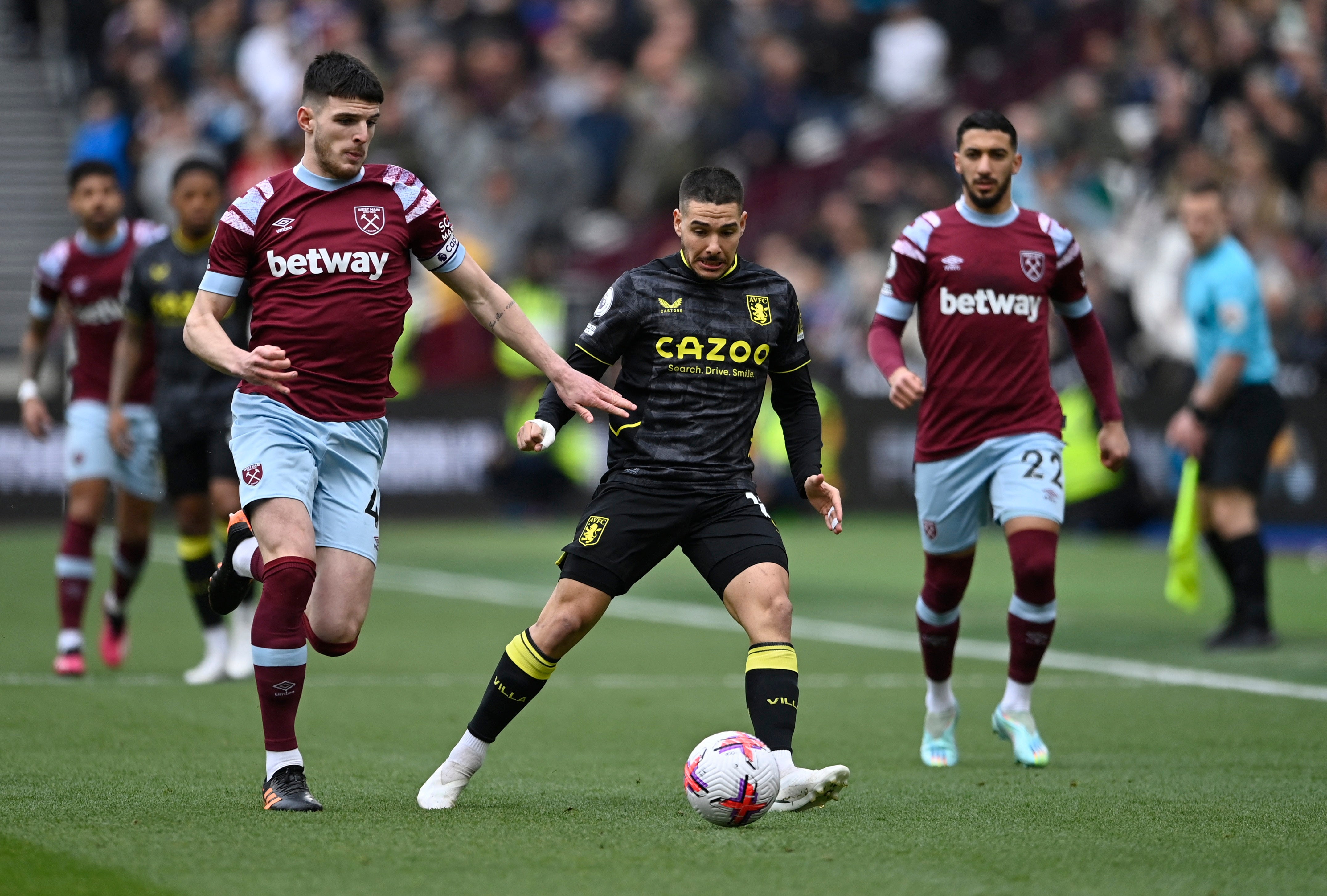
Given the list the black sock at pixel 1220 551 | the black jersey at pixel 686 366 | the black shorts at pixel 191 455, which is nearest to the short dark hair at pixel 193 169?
the black shorts at pixel 191 455

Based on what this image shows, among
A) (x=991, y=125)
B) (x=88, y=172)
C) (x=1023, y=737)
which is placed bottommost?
(x=1023, y=737)

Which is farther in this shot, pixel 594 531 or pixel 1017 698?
pixel 1017 698

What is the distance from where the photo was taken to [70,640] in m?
10.2

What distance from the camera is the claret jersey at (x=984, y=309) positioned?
304 inches

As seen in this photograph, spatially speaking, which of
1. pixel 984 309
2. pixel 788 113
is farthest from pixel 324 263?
pixel 788 113

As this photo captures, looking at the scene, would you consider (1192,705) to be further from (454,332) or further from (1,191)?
(1,191)

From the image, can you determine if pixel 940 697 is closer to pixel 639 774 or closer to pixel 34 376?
pixel 639 774

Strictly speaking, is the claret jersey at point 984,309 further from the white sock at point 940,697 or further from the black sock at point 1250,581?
the black sock at point 1250,581

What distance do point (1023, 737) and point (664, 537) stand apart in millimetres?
2038

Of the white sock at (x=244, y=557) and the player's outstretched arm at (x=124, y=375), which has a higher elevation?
the player's outstretched arm at (x=124, y=375)

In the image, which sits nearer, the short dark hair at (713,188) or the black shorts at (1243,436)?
the short dark hair at (713,188)

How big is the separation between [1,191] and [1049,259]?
68.3 feet

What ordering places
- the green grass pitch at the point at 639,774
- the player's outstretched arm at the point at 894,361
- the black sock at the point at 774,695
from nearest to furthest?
the green grass pitch at the point at 639,774 < the black sock at the point at 774,695 < the player's outstretched arm at the point at 894,361

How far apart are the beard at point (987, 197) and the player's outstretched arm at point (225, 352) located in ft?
9.94
